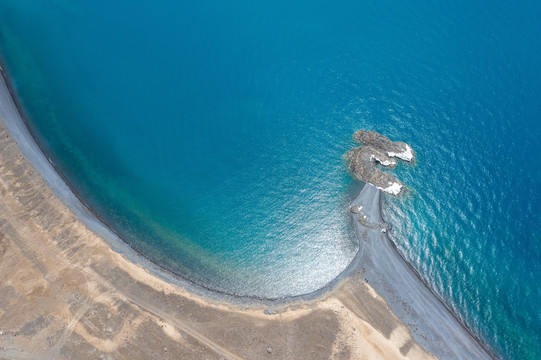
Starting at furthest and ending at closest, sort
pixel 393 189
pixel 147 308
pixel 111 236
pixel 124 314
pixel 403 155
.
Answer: pixel 403 155, pixel 393 189, pixel 111 236, pixel 147 308, pixel 124 314

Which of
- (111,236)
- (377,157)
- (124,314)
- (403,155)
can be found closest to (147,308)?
(124,314)

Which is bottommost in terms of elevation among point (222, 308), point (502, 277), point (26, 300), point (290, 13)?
point (26, 300)

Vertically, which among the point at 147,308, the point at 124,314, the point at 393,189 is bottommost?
the point at 124,314

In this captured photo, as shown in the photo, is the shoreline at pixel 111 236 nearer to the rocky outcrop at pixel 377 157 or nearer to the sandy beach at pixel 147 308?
the sandy beach at pixel 147 308

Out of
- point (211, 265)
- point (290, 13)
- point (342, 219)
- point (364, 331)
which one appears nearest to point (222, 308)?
point (211, 265)

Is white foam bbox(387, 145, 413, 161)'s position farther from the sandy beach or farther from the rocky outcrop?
the sandy beach

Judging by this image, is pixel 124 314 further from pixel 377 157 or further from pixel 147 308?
pixel 377 157

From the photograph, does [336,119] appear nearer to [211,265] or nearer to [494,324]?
[211,265]
